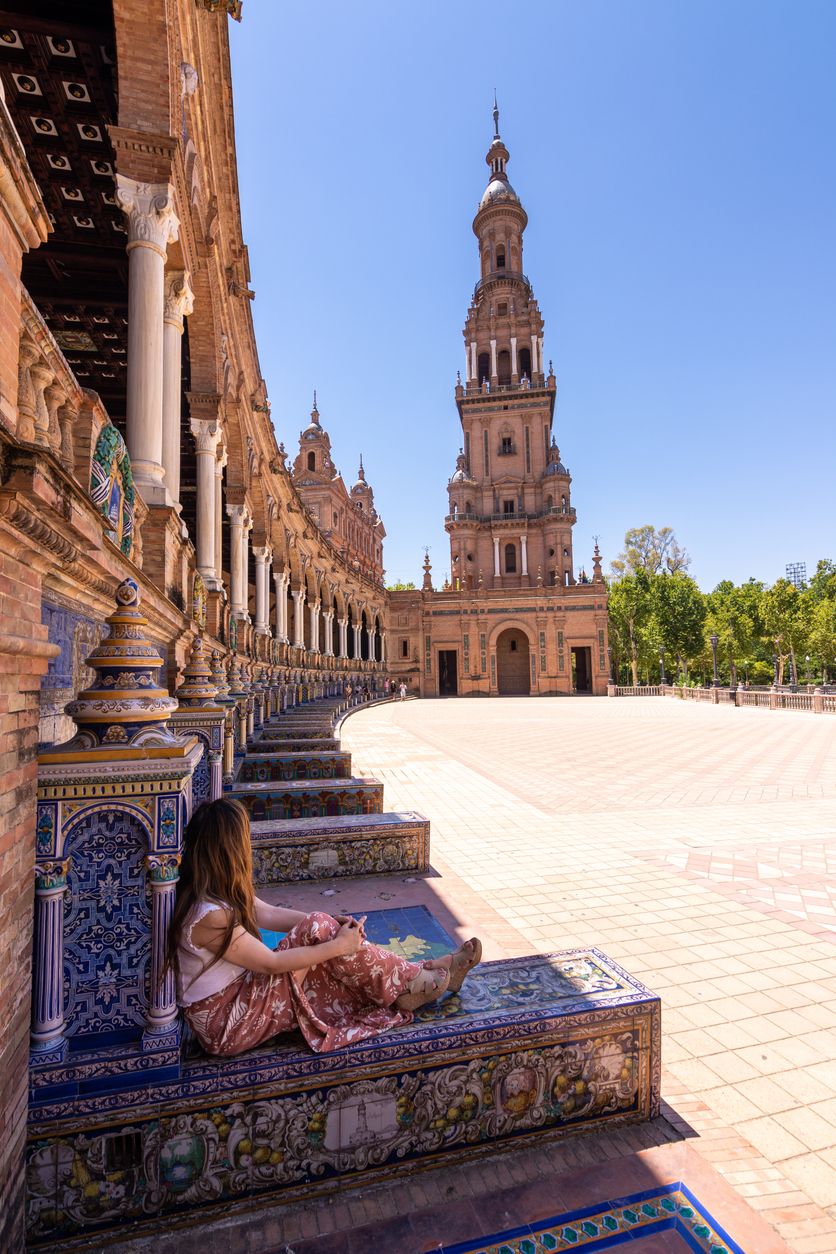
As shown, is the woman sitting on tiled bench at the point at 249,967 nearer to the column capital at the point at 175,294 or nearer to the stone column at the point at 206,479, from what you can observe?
the column capital at the point at 175,294

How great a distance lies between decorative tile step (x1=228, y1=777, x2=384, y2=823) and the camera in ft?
22.0

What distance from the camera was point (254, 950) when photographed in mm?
2197

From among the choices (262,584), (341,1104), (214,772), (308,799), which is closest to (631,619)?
(262,584)

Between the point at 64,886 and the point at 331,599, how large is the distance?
2871 centimetres

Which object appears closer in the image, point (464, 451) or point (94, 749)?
point (94, 749)

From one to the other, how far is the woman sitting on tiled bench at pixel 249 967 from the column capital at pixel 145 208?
613 cm

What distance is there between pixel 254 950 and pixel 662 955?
3.14m

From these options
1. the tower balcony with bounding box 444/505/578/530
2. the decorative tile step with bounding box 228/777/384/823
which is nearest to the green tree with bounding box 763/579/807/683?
the tower balcony with bounding box 444/505/578/530

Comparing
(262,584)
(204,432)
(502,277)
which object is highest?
(502,277)

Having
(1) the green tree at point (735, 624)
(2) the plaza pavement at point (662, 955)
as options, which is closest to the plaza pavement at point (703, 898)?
(2) the plaza pavement at point (662, 955)

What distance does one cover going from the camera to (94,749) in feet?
7.06

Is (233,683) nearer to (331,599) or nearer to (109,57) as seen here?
(109,57)

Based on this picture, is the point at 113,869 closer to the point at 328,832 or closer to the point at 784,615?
the point at 328,832

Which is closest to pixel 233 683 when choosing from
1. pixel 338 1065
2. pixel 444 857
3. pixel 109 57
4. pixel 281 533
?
pixel 444 857
